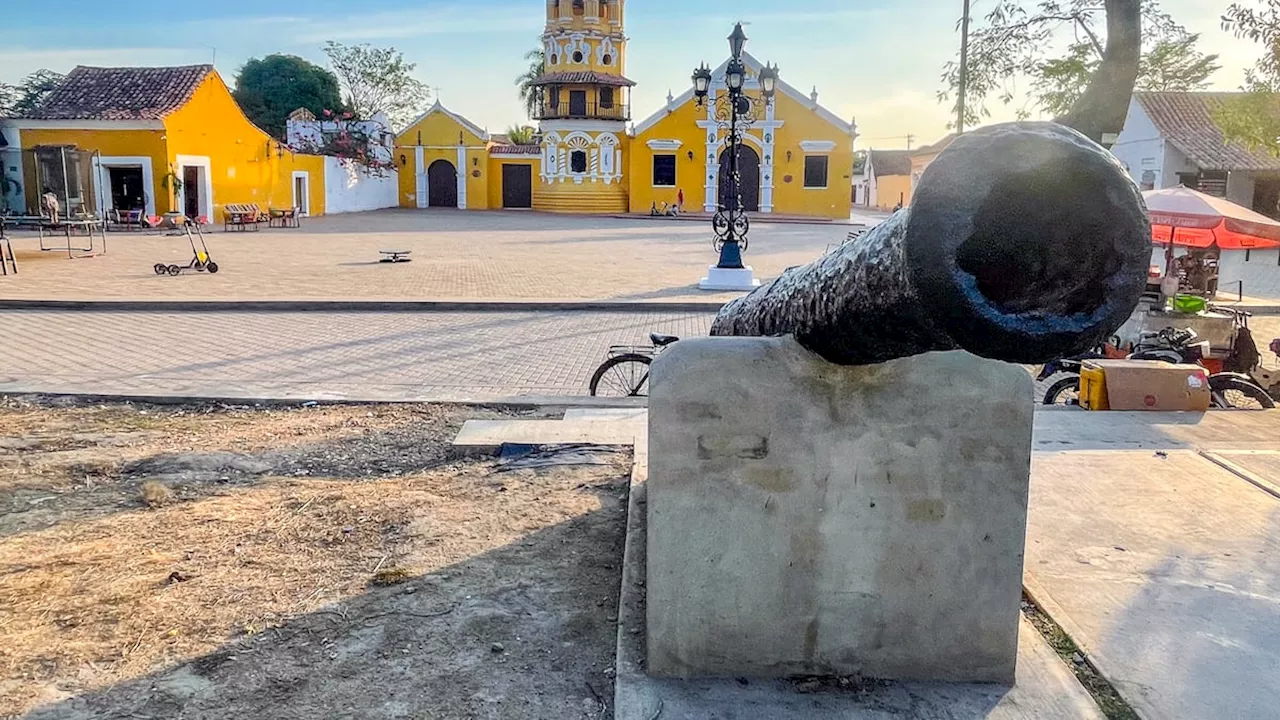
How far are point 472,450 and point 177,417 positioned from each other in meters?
2.43

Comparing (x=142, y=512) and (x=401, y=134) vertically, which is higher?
(x=401, y=134)

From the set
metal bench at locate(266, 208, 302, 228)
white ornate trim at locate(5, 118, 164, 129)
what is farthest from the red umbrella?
white ornate trim at locate(5, 118, 164, 129)

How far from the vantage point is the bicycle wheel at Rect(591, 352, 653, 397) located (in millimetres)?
7285

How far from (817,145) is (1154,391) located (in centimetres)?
4052

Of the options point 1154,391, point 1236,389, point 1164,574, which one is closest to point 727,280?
point 1236,389

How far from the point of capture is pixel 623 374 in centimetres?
763

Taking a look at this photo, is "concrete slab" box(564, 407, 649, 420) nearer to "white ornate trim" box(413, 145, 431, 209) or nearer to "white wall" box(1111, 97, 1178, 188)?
"white wall" box(1111, 97, 1178, 188)

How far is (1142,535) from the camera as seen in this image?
13.3ft

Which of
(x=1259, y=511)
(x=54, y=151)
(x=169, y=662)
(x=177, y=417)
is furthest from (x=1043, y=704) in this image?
(x=54, y=151)

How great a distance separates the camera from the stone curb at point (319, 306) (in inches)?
506

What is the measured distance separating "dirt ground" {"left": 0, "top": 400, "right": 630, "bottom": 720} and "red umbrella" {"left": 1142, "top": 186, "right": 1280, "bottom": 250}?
331 inches

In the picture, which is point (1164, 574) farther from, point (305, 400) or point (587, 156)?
point (587, 156)

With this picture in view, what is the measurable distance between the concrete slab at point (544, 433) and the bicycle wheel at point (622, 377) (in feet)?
3.80

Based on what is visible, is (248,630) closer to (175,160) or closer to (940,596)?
(940,596)
